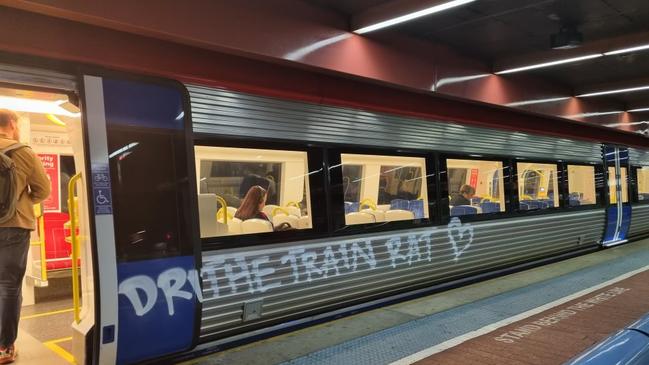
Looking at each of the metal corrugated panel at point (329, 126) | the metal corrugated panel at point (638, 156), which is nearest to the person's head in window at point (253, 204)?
the metal corrugated panel at point (329, 126)

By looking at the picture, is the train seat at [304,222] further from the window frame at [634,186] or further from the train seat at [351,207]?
the window frame at [634,186]

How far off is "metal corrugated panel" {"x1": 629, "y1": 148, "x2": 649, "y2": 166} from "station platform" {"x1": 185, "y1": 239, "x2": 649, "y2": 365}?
663 centimetres

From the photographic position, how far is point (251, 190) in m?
5.04

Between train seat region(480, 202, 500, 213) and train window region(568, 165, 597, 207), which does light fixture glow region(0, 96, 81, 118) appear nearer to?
→ train seat region(480, 202, 500, 213)

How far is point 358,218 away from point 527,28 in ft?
10.8

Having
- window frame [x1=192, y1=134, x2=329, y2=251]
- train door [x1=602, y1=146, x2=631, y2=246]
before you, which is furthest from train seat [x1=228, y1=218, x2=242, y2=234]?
train door [x1=602, y1=146, x2=631, y2=246]

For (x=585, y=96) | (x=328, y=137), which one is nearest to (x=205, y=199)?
(x=328, y=137)

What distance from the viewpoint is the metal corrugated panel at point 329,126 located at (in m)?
4.33

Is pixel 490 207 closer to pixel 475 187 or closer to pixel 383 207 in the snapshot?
pixel 475 187

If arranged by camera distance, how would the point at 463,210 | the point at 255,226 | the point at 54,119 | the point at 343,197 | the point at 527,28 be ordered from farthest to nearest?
the point at 463,210 < the point at 527,28 < the point at 54,119 < the point at 343,197 < the point at 255,226

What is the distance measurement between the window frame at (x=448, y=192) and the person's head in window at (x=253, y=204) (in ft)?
9.04

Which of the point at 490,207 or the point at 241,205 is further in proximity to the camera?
the point at 490,207

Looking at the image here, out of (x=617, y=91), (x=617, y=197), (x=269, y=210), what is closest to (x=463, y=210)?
(x=269, y=210)

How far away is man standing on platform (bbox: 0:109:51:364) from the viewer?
12.8 feet
